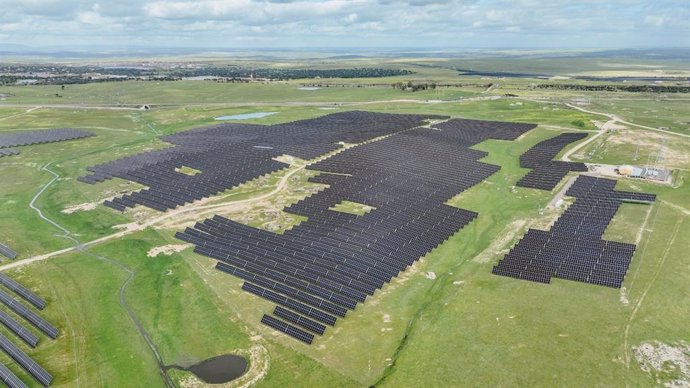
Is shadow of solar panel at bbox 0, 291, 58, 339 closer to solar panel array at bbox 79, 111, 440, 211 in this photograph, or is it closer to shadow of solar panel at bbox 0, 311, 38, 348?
shadow of solar panel at bbox 0, 311, 38, 348

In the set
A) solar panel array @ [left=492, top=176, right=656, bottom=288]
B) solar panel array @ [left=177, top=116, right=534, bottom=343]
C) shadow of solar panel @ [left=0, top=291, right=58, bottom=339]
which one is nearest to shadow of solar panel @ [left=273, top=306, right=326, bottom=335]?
solar panel array @ [left=177, top=116, right=534, bottom=343]

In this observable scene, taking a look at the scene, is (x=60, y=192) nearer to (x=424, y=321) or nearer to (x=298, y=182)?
(x=298, y=182)

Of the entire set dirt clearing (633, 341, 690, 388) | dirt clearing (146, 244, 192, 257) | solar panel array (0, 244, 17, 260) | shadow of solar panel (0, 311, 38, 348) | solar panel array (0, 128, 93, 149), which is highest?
solar panel array (0, 128, 93, 149)

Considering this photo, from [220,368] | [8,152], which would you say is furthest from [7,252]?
[8,152]

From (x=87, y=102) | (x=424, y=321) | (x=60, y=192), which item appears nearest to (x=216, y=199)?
(x=60, y=192)

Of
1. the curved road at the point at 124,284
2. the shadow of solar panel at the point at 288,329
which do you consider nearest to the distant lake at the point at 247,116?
the curved road at the point at 124,284

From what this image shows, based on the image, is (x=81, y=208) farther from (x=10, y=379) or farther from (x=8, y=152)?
(x=8, y=152)
